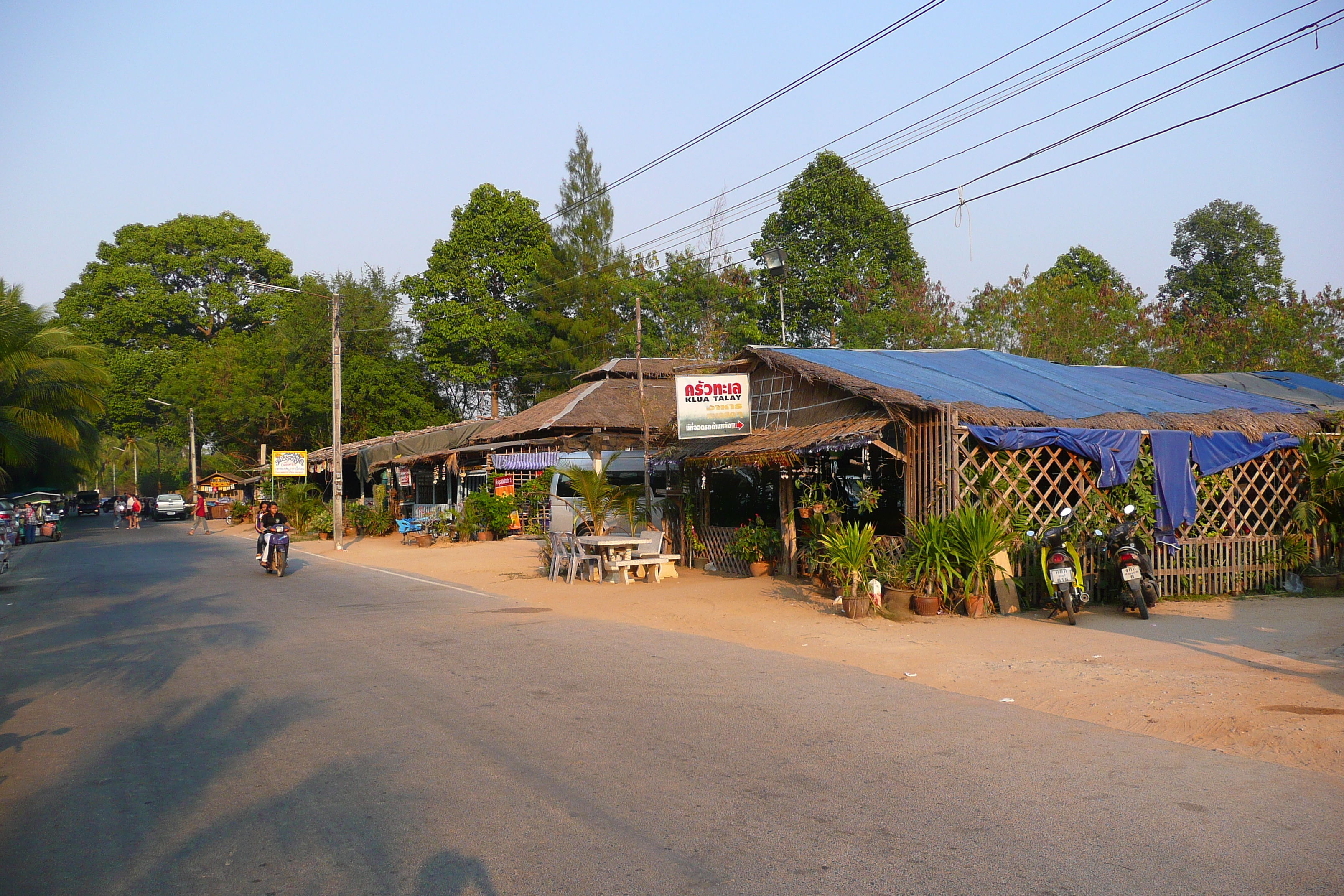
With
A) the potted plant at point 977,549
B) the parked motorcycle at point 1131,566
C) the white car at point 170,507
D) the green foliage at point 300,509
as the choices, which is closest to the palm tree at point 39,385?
the green foliage at point 300,509

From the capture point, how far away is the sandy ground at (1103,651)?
22.1 ft

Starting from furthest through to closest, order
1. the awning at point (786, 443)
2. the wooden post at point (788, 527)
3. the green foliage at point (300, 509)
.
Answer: the green foliage at point (300, 509), the wooden post at point (788, 527), the awning at point (786, 443)

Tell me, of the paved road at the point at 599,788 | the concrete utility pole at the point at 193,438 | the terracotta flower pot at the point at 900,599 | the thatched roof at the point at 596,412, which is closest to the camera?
the paved road at the point at 599,788

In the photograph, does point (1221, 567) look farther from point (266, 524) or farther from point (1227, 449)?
point (266, 524)

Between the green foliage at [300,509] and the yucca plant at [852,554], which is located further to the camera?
the green foliage at [300,509]

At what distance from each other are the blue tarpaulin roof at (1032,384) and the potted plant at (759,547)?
125 inches

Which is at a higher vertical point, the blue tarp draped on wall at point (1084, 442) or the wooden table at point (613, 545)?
the blue tarp draped on wall at point (1084, 442)

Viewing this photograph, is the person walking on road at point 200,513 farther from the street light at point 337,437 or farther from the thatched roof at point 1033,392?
the thatched roof at point 1033,392

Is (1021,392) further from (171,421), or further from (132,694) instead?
(171,421)

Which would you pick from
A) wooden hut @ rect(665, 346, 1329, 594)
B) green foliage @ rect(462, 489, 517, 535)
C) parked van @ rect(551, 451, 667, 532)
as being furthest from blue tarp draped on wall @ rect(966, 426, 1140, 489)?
green foliage @ rect(462, 489, 517, 535)

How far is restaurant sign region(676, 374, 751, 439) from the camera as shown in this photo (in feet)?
52.4

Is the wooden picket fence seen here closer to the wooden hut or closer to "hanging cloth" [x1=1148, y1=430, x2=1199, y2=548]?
the wooden hut

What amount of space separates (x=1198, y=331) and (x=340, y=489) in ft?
95.2

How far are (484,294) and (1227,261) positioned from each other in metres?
35.7
